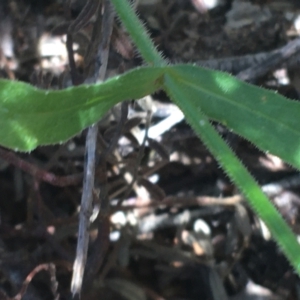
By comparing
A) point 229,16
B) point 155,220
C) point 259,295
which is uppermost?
point 229,16

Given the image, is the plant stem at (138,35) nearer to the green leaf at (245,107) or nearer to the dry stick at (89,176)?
the green leaf at (245,107)

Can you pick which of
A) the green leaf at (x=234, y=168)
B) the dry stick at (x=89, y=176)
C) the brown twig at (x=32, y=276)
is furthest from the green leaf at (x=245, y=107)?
the brown twig at (x=32, y=276)

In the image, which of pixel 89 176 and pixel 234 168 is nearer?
pixel 234 168

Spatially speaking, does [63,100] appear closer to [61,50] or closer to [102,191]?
[102,191]

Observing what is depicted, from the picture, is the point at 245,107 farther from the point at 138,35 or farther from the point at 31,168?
the point at 31,168

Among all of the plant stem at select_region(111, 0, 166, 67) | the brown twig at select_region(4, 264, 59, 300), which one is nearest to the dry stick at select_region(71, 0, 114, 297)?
the brown twig at select_region(4, 264, 59, 300)

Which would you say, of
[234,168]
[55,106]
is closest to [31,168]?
[55,106]

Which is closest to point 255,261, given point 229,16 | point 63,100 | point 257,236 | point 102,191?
point 257,236
